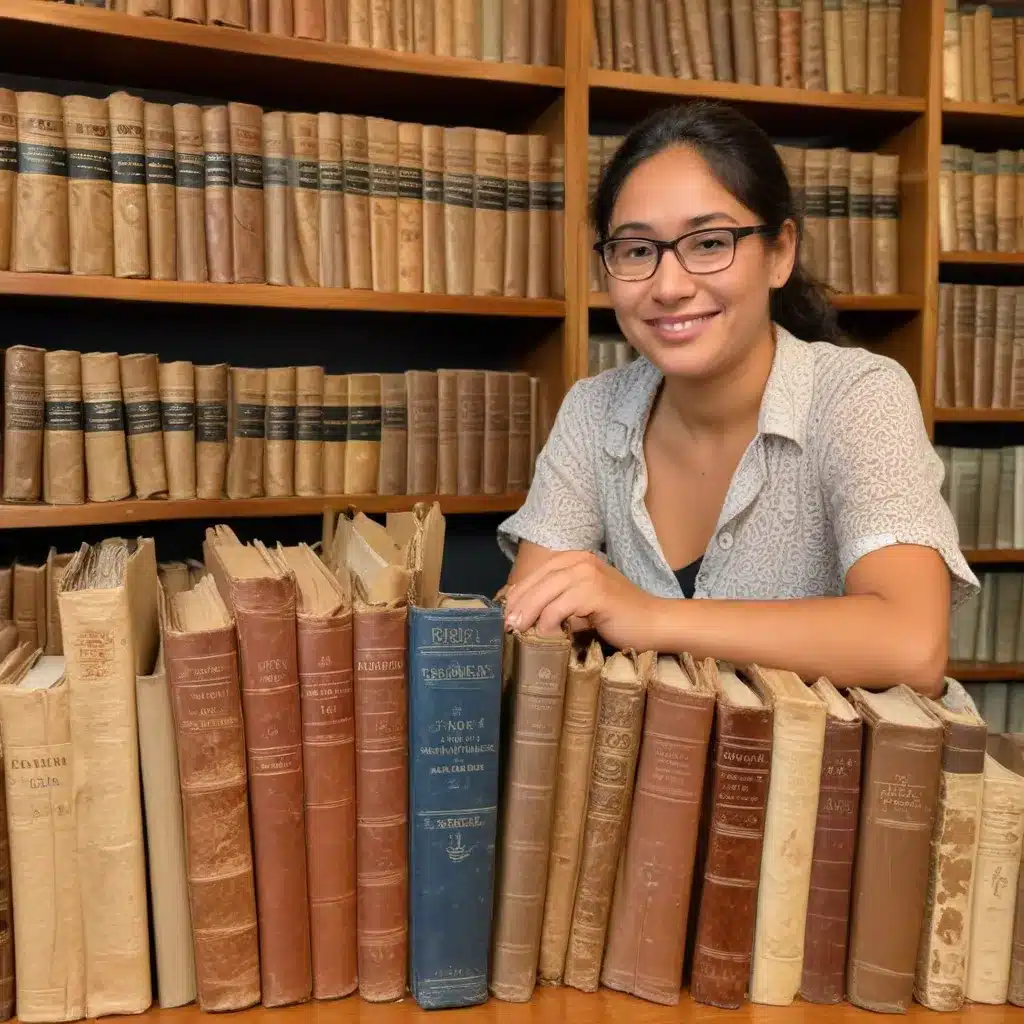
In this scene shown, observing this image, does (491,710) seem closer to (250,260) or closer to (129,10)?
(250,260)

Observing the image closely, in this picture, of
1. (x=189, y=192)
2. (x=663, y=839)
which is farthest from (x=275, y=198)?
(x=663, y=839)

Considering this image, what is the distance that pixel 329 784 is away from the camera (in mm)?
678

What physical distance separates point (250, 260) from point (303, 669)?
4.25 feet

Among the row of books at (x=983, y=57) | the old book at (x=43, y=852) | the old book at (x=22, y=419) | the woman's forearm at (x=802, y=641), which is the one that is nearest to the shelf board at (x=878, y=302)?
the row of books at (x=983, y=57)

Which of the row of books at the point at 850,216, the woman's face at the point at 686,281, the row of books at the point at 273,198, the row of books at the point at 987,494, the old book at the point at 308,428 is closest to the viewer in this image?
the woman's face at the point at 686,281

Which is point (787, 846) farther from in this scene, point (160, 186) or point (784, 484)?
point (160, 186)

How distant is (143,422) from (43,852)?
1206 millimetres

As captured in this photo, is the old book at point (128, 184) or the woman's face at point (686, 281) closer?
the woman's face at point (686, 281)

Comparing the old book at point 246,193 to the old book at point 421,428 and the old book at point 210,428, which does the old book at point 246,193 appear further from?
the old book at point 421,428

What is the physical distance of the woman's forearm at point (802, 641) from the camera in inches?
33.7

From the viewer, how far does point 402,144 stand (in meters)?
1.91

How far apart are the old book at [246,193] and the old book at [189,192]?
0.17 ft

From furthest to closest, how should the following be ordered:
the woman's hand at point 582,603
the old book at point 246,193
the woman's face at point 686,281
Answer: the old book at point 246,193 < the woman's face at point 686,281 < the woman's hand at point 582,603


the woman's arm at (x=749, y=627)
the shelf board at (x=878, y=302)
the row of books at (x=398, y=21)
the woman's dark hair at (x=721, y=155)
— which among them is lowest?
the woman's arm at (x=749, y=627)
